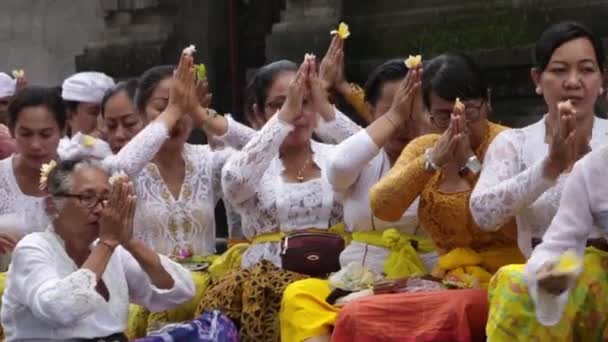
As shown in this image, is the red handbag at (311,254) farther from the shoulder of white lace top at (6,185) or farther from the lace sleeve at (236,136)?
the shoulder of white lace top at (6,185)

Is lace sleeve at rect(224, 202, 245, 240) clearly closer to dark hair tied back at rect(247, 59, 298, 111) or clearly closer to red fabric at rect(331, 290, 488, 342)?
dark hair tied back at rect(247, 59, 298, 111)

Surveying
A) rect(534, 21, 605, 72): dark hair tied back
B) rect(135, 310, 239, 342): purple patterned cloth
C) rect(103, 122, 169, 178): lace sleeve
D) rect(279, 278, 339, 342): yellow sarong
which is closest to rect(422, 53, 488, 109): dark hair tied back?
rect(534, 21, 605, 72): dark hair tied back

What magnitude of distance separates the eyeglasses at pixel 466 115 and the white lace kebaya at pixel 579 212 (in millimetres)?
856

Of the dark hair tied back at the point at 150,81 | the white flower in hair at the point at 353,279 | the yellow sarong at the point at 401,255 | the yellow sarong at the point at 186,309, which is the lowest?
the yellow sarong at the point at 186,309

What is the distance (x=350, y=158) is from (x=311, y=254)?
0.42 meters

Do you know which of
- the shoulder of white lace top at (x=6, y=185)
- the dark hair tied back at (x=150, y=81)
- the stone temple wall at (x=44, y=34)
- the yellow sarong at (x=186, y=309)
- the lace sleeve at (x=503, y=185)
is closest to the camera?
the lace sleeve at (x=503, y=185)

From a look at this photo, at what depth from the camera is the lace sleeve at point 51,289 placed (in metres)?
5.89

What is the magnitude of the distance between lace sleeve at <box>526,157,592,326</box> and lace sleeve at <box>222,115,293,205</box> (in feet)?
5.58

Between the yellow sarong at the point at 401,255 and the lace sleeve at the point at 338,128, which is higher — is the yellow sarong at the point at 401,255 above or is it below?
below

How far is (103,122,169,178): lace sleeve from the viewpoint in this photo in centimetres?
715

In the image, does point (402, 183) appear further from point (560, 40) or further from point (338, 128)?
point (338, 128)

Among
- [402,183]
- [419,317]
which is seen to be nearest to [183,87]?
[402,183]

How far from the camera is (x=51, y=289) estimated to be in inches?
234

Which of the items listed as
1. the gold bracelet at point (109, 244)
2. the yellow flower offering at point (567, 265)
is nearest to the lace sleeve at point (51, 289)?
the gold bracelet at point (109, 244)
